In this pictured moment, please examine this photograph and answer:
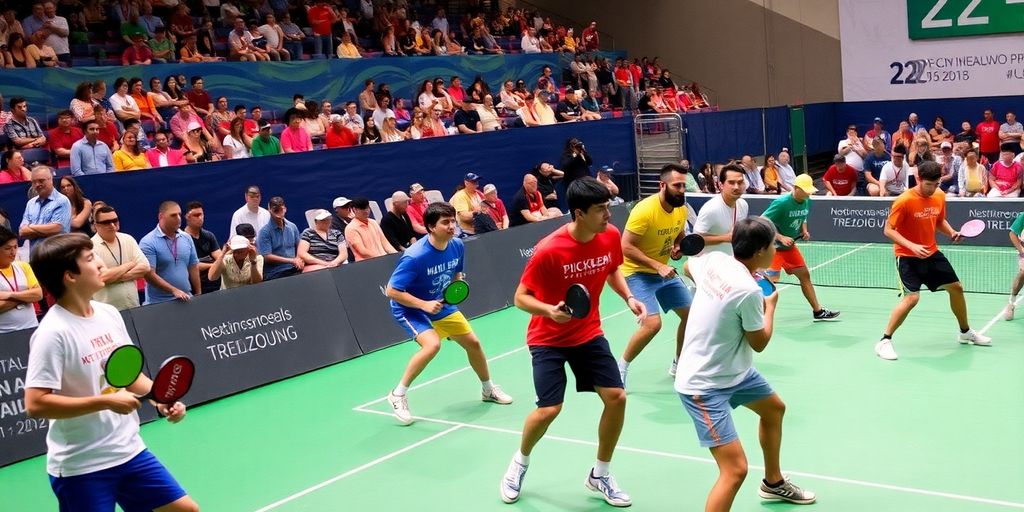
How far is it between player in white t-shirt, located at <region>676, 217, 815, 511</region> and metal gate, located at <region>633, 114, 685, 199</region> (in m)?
17.2

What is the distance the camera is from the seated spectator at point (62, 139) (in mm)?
15148

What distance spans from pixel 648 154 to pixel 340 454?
15.6 meters

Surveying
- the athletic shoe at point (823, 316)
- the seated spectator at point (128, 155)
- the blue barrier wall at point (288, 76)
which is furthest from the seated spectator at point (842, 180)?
the seated spectator at point (128, 155)

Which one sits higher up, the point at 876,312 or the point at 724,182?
the point at 724,182

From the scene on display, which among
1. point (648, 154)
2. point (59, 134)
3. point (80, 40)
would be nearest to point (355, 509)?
point (59, 134)

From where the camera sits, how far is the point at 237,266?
12070mm

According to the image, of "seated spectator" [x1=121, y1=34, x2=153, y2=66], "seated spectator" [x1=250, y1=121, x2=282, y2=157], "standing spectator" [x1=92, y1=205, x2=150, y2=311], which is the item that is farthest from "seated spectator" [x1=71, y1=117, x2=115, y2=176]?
"seated spectator" [x1=121, y1=34, x2=153, y2=66]

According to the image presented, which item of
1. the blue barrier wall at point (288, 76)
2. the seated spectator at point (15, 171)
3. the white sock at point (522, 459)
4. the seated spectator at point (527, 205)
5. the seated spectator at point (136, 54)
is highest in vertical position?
the seated spectator at point (136, 54)

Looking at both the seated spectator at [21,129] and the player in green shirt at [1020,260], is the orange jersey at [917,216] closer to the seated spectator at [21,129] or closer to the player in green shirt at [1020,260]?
the player in green shirt at [1020,260]

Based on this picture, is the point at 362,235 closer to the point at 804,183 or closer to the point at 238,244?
the point at 238,244

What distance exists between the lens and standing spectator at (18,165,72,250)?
12.0m

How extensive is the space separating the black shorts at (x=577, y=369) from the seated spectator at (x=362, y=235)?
7088 mm

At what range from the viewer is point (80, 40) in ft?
61.2

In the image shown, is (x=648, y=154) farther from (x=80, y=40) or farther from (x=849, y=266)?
(x=80, y=40)
